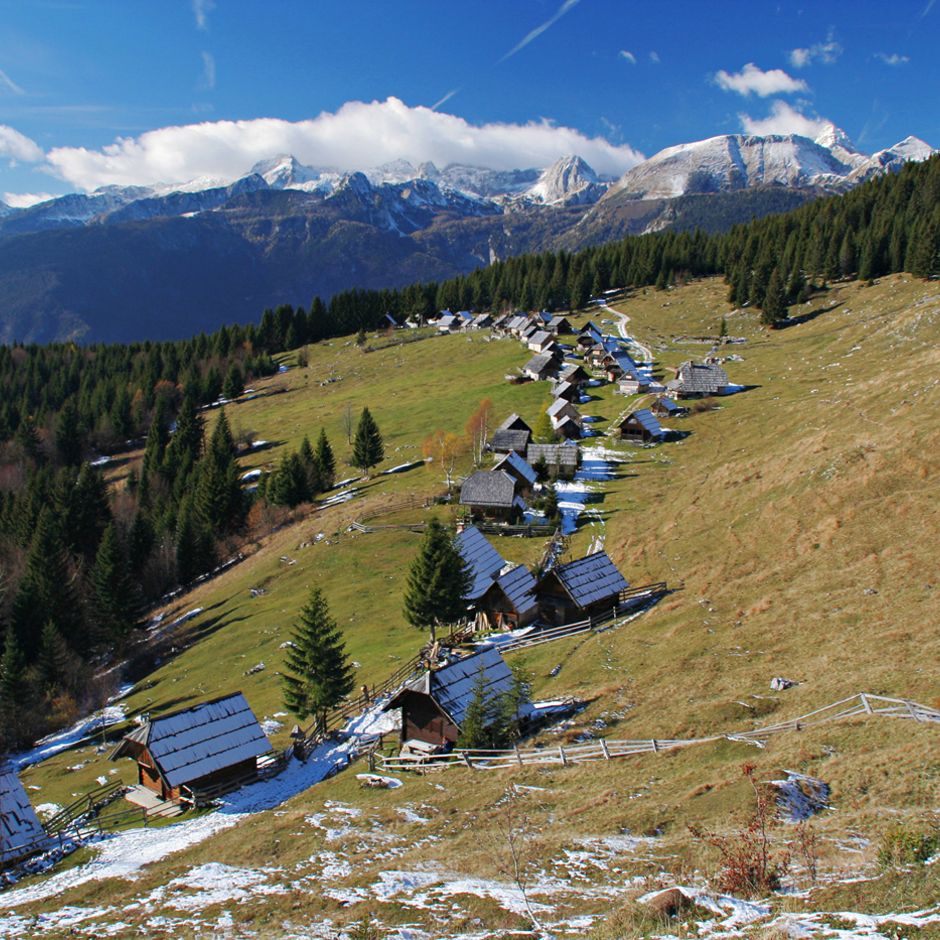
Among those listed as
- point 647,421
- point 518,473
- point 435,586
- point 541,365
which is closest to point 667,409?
point 647,421

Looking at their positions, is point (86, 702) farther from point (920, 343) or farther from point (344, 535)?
point (920, 343)

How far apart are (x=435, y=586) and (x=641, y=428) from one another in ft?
164

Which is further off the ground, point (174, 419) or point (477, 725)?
point (174, 419)

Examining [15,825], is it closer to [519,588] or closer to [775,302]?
[519,588]

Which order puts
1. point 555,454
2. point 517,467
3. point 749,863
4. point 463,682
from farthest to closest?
1. point 555,454
2. point 517,467
3. point 463,682
4. point 749,863

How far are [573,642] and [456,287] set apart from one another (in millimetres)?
160729

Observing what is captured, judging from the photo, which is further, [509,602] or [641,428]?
[641,428]

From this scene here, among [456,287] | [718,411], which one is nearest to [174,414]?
[456,287]

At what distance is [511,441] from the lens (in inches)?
3238

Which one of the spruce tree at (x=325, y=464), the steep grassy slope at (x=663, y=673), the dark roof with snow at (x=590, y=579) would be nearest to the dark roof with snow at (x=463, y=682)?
the steep grassy slope at (x=663, y=673)

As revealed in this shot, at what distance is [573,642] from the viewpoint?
42375mm

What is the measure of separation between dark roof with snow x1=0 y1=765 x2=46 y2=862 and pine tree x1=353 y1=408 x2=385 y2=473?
59.8 metres

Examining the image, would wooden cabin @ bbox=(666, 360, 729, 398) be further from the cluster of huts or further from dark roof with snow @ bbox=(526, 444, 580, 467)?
dark roof with snow @ bbox=(526, 444, 580, 467)

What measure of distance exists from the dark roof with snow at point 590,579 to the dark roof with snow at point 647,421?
41.9m
